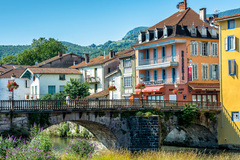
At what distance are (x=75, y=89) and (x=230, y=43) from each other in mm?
28009

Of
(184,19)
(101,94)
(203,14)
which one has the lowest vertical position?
(101,94)

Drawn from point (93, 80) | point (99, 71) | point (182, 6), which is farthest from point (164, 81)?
point (93, 80)

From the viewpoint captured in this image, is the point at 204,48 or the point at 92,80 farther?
the point at 92,80

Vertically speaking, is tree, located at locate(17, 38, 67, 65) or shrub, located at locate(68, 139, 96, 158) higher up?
tree, located at locate(17, 38, 67, 65)

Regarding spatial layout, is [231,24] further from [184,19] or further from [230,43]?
[184,19]

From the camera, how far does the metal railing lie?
33.7 meters

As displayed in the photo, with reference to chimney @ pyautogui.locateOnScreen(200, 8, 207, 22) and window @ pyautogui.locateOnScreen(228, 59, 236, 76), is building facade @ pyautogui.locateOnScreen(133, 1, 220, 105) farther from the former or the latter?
window @ pyautogui.locateOnScreen(228, 59, 236, 76)

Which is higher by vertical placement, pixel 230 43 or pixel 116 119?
pixel 230 43

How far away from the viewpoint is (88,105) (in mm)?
38562

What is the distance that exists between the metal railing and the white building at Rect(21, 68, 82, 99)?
3226 cm

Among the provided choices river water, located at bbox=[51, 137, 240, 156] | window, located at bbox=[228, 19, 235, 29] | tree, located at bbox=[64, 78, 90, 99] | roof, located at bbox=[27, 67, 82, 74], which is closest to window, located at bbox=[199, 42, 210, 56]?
window, located at bbox=[228, 19, 235, 29]

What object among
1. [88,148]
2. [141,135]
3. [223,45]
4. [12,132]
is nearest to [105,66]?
[223,45]

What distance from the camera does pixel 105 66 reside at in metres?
70.9

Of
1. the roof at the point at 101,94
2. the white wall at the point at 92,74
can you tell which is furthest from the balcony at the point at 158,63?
the white wall at the point at 92,74
